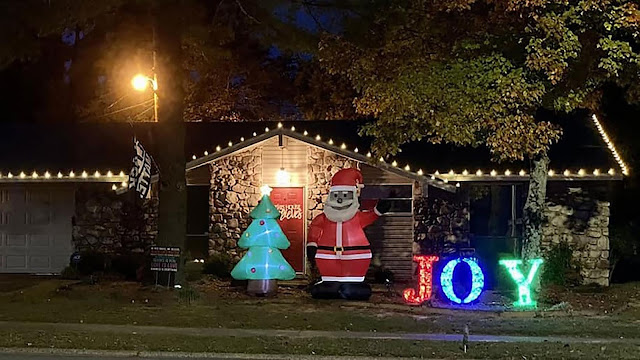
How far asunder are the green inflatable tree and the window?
3.45m

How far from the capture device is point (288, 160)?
19.4 meters

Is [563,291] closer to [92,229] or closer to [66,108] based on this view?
[92,229]

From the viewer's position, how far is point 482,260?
1967cm

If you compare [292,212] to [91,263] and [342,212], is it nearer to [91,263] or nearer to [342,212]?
[342,212]

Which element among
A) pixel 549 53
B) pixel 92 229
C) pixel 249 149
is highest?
pixel 549 53

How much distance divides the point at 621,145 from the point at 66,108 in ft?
83.3

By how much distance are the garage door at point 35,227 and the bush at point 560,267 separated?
40.4 feet

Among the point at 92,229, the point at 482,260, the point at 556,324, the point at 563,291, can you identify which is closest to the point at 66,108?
the point at 92,229

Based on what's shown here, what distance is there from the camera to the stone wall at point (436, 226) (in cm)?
1909

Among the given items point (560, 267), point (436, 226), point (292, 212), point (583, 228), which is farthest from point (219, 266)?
point (583, 228)

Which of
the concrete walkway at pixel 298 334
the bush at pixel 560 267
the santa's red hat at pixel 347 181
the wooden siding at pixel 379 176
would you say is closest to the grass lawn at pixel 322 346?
the concrete walkway at pixel 298 334

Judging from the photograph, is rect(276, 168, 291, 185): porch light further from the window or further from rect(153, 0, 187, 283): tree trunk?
rect(153, 0, 187, 283): tree trunk

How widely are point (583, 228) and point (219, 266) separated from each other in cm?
892

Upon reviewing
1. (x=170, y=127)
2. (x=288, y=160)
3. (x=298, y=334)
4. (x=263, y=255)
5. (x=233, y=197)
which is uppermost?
(x=170, y=127)
